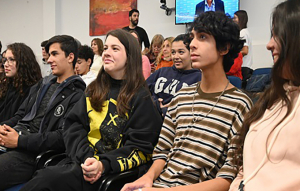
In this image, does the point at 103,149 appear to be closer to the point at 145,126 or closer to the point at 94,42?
the point at 145,126

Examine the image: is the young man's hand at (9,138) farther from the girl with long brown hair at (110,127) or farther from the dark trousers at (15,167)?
the girl with long brown hair at (110,127)

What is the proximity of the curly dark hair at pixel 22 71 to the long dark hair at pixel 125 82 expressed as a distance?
1320 mm

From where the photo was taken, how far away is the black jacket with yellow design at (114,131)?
186cm

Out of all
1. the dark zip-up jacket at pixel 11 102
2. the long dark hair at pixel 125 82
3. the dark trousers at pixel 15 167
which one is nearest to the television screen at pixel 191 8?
the dark zip-up jacket at pixel 11 102

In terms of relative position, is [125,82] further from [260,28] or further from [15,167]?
[260,28]

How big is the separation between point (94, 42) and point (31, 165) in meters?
3.39

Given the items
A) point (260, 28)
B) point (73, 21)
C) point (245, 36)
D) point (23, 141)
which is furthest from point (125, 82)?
point (73, 21)

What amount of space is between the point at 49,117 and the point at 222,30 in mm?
1481

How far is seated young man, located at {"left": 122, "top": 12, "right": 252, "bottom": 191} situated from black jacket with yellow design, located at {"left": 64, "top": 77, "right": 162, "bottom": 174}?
16 centimetres

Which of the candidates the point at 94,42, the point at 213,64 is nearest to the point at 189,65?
the point at 213,64

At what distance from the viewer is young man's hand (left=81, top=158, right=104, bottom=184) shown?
66.5 inches

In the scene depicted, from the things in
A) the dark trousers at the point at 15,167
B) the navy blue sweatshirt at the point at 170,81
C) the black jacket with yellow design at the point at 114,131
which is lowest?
the dark trousers at the point at 15,167

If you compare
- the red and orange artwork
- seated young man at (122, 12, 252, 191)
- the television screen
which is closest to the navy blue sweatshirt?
seated young man at (122, 12, 252, 191)

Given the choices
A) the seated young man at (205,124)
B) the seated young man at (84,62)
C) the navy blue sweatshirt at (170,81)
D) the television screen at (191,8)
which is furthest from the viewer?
the television screen at (191,8)
